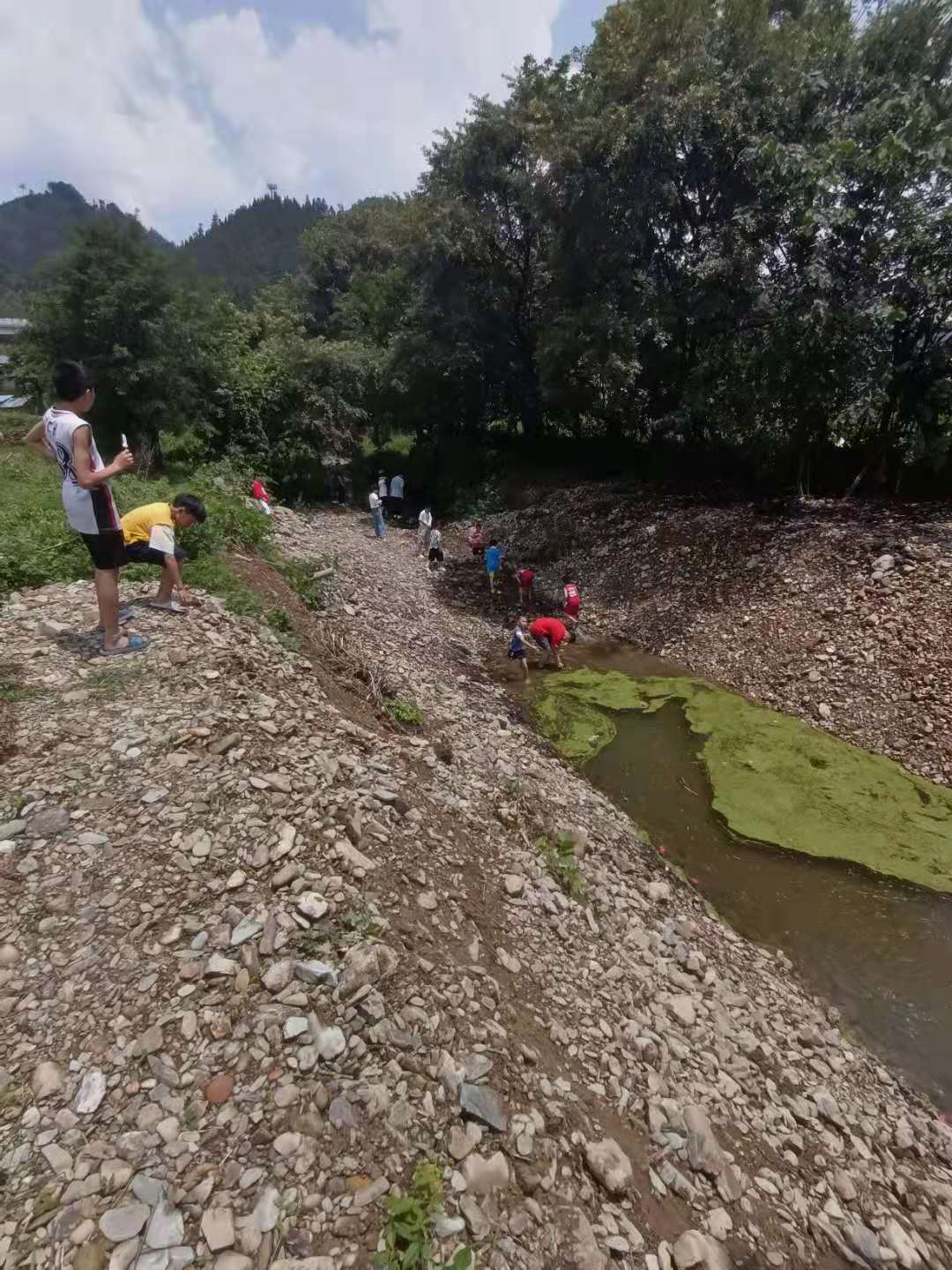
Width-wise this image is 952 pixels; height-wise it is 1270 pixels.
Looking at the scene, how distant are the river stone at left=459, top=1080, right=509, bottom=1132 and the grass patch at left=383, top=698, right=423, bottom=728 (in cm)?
539

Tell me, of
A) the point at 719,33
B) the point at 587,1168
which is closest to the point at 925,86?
the point at 719,33

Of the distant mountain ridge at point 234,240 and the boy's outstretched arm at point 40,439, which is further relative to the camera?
the distant mountain ridge at point 234,240

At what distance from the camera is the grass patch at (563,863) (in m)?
6.72

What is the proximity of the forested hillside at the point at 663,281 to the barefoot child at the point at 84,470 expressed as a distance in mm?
15019

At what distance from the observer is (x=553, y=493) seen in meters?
24.0

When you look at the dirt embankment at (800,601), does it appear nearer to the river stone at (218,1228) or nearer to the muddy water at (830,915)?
the muddy water at (830,915)

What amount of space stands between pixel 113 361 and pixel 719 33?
19.0 meters

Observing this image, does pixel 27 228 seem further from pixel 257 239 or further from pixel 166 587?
pixel 166 587

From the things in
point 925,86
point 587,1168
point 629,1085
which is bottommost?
point 629,1085

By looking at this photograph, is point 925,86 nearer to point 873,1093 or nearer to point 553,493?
point 553,493

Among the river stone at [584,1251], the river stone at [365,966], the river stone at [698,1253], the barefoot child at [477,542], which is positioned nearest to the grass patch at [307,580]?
the barefoot child at [477,542]

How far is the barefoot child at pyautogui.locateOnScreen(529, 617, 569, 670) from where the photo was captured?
43.9 feet

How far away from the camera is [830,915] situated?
7.64 m

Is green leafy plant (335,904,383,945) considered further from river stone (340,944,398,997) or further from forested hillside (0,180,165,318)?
forested hillside (0,180,165,318)
